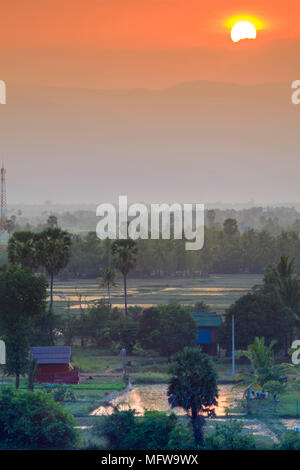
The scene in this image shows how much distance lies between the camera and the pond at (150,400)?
43656 mm

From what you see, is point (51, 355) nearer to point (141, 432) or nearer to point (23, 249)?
point (23, 249)

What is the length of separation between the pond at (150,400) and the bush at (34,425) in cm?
594

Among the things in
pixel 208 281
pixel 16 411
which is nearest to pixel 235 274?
pixel 208 281

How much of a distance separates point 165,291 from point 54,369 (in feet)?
223

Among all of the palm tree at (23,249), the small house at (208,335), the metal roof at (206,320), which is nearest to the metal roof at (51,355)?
the small house at (208,335)

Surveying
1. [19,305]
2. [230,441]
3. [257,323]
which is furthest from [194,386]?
[257,323]

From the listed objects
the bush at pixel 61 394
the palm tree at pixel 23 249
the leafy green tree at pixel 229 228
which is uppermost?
the leafy green tree at pixel 229 228

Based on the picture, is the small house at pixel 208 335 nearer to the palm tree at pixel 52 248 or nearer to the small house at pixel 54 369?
the small house at pixel 54 369

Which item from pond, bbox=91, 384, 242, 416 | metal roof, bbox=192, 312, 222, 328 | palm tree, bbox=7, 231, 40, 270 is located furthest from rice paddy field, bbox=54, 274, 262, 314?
pond, bbox=91, 384, 242, 416

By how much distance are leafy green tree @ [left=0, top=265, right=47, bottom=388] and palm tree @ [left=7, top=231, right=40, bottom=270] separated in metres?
14.5

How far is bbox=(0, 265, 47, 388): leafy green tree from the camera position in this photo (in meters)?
49.3

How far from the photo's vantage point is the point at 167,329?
192ft

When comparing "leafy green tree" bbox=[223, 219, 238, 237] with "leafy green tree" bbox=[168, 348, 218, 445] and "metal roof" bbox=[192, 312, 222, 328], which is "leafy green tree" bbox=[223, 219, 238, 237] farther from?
"leafy green tree" bbox=[168, 348, 218, 445]
